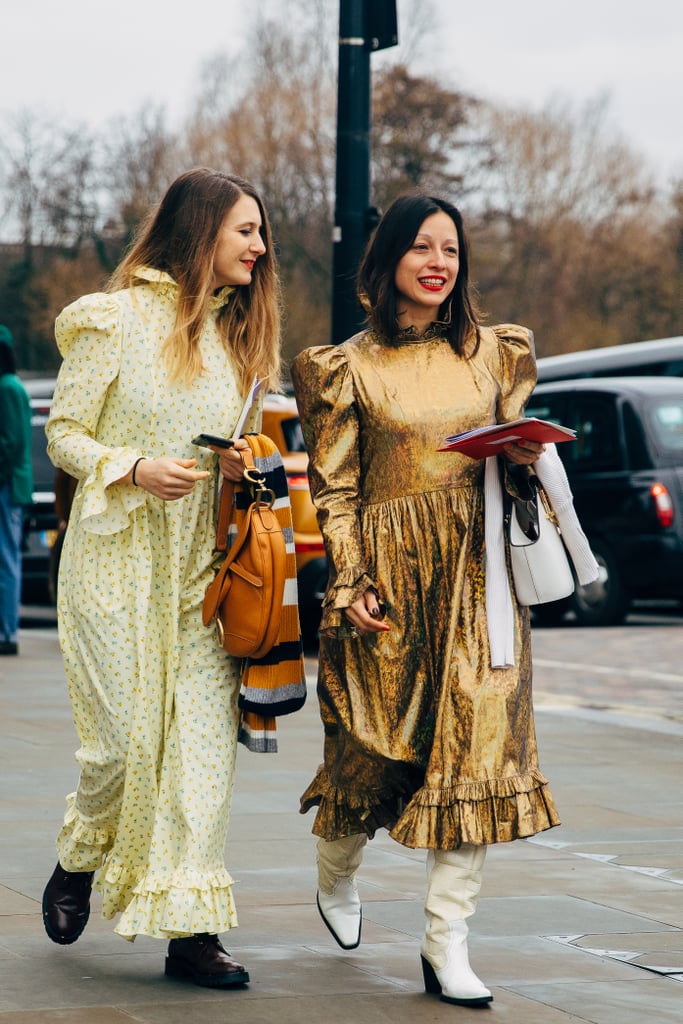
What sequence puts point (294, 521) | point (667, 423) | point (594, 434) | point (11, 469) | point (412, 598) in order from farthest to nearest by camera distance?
point (594, 434) < point (667, 423) < point (294, 521) < point (11, 469) < point (412, 598)

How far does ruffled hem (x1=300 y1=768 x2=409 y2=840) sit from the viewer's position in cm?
415

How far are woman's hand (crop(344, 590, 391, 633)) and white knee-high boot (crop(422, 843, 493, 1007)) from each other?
0.51 metres

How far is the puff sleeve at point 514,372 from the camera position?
13.7 ft

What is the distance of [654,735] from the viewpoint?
827cm

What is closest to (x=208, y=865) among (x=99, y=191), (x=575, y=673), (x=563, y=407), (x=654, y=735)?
(x=654, y=735)

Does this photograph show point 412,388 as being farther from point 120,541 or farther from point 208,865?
point 208,865

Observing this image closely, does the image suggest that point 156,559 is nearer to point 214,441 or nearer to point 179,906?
point 214,441

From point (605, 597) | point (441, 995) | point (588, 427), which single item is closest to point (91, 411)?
point (441, 995)

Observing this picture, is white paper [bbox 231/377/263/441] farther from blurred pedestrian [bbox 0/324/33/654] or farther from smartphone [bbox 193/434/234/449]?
blurred pedestrian [bbox 0/324/33/654]

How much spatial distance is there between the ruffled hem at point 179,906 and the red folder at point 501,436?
3.50 feet

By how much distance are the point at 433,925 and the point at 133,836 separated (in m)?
0.70

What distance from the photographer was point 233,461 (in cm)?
402

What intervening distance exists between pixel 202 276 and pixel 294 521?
744 cm

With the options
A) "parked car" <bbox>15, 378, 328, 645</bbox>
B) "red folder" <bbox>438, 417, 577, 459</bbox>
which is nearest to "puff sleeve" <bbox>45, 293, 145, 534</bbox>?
"red folder" <bbox>438, 417, 577, 459</bbox>
